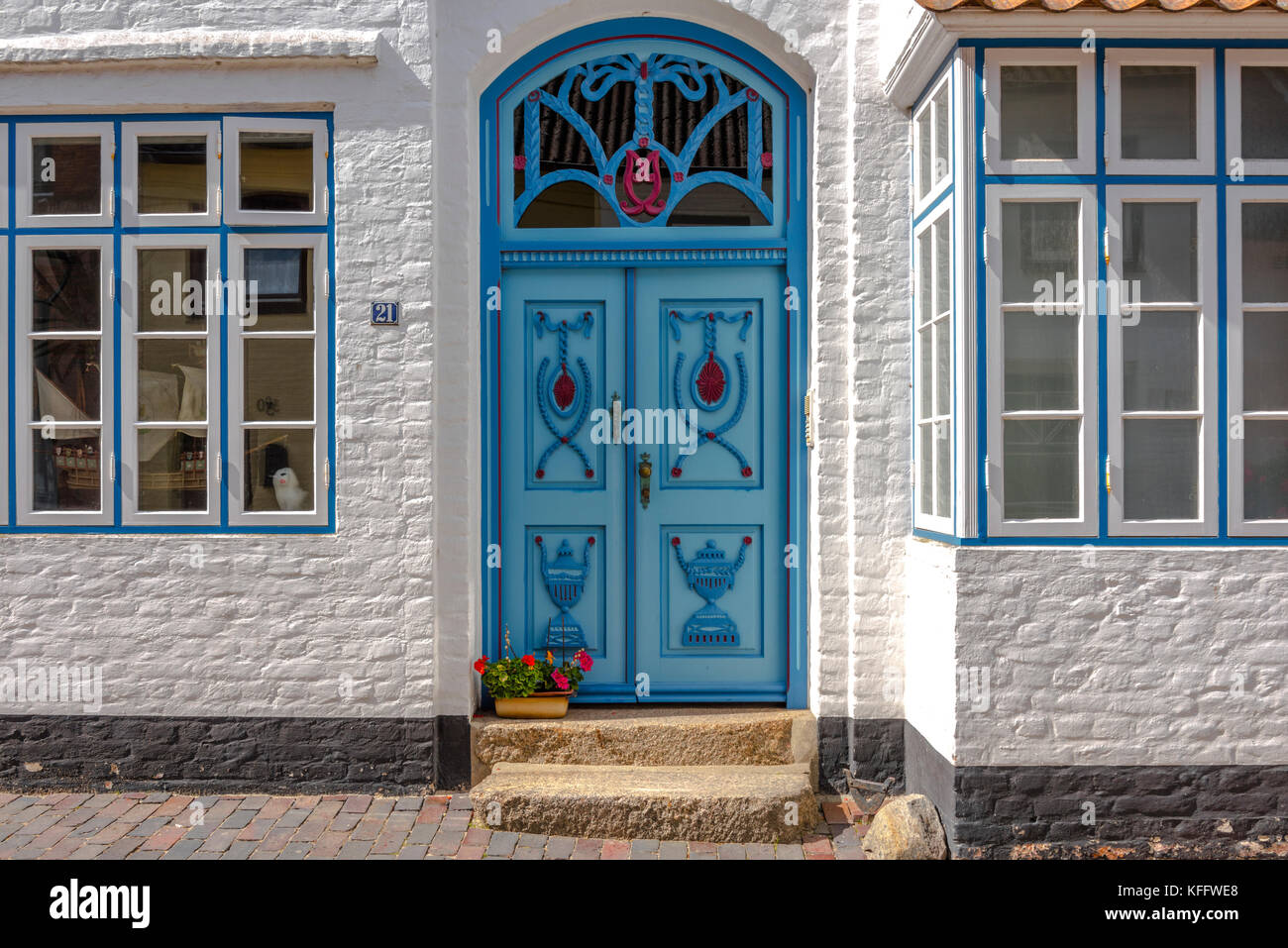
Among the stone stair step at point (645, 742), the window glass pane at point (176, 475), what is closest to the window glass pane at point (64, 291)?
the window glass pane at point (176, 475)

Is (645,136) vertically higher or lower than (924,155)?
higher

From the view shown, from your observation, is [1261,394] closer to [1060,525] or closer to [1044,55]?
[1060,525]

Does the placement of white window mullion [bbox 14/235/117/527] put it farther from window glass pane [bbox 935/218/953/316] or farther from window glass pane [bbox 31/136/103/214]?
window glass pane [bbox 935/218/953/316]

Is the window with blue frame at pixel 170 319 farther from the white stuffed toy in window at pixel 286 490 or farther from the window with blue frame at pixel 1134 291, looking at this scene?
the window with blue frame at pixel 1134 291

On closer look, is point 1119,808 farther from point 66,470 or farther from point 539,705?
point 66,470

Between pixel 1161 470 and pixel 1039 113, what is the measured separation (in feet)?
5.14

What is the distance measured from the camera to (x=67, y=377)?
17.8ft

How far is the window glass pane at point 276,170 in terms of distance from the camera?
210 inches

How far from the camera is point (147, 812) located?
16.6 ft

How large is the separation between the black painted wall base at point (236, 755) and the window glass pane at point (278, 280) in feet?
6.54

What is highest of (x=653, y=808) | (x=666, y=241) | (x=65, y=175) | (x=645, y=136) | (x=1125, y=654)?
(x=645, y=136)

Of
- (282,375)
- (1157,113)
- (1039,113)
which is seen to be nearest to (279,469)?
(282,375)

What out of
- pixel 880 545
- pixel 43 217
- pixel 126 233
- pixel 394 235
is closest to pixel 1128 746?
pixel 880 545
